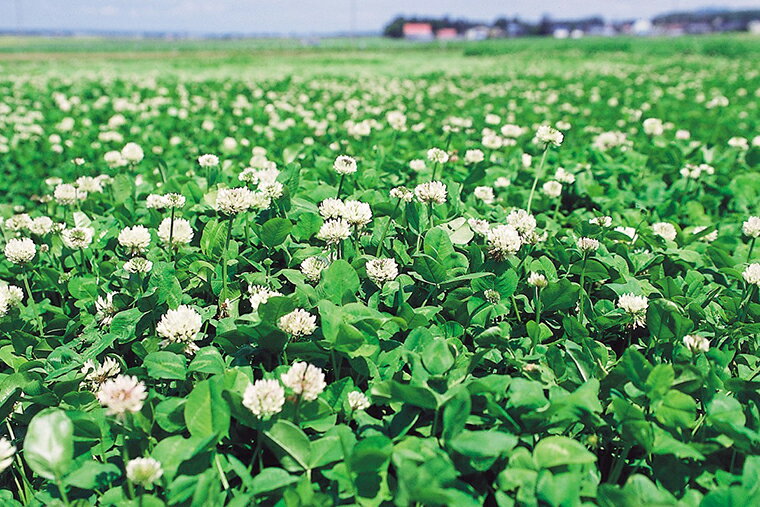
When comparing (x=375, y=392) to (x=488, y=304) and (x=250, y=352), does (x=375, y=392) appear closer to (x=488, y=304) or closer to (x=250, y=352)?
(x=250, y=352)

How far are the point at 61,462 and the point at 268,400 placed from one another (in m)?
0.42

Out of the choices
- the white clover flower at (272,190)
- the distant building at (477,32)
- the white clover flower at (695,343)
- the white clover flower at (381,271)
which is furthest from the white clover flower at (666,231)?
the distant building at (477,32)

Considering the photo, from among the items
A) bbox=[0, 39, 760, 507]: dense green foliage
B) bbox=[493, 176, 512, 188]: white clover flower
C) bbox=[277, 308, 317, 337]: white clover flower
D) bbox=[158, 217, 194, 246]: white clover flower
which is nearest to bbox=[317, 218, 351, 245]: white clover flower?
bbox=[0, 39, 760, 507]: dense green foliage

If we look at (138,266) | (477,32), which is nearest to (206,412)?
(138,266)

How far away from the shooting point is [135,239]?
Answer: 1956 millimetres

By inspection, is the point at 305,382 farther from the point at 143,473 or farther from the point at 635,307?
the point at 635,307

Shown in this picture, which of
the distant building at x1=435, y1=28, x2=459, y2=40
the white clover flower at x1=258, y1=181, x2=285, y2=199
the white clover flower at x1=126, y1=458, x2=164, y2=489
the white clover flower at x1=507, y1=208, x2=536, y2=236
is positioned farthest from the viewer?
the distant building at x1=435, y1=28, x2=459, y2=40

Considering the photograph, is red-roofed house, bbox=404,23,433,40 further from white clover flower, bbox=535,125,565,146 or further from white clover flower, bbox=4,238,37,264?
white clover flower, bbox=4,238,37,264

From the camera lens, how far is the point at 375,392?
1.30m

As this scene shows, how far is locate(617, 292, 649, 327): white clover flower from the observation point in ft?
5.32

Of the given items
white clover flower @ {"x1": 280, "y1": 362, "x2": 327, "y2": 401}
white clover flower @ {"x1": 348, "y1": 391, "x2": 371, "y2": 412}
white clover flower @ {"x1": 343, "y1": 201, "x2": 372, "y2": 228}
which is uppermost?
white clover flower @ {"x1": 343, "y1": 201, "x2": 372, "y2": 228}

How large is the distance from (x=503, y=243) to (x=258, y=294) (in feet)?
2.39

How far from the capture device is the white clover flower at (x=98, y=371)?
5.08 feet

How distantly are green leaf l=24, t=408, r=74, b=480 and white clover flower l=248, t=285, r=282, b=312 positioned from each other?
52 centimetres
